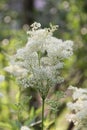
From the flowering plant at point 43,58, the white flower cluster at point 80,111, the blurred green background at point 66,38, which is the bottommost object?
the white flower cluster at point 80,111

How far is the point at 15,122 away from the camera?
5.72ft

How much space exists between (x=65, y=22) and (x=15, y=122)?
2113mm

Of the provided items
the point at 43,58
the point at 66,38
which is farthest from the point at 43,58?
the point at 66,38

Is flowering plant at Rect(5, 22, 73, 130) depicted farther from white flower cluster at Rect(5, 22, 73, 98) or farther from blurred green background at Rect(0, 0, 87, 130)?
blurred green background at Rect(0, 0, 87, 130)

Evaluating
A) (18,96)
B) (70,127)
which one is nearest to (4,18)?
(70,127)

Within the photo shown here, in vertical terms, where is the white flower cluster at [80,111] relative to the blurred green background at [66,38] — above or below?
below

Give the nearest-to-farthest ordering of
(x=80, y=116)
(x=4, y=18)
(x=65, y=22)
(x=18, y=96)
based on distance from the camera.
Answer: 1. (x=80, y=116)
2. (x=18, y=96)
3. (x=65, y=22)
4. (x=4, y=18)

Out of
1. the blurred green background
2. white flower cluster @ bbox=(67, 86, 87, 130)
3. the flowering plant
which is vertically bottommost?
white flower cluster @ bbox=(67, 86, 87, 130)

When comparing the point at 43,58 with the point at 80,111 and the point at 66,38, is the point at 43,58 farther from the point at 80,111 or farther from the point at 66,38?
the point at 66,38

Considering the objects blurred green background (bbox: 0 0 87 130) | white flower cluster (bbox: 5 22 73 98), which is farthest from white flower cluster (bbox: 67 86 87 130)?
blurred green background (bbox: 0 0 87 130)

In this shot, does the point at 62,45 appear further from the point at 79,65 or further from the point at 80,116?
the point at 79,65

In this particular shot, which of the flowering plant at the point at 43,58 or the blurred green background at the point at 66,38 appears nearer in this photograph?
the flowering plant at the point at 43,58

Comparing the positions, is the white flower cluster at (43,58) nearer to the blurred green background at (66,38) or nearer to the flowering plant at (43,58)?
the flowering plant at (43,58)

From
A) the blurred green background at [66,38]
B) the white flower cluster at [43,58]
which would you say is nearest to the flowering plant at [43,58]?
the white flower cluster at [43,58]
